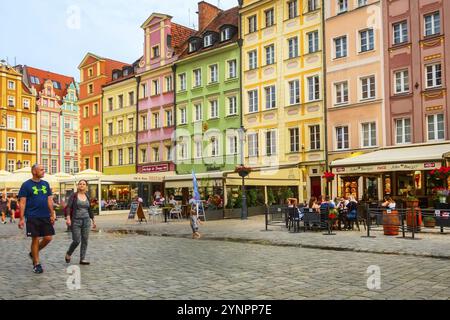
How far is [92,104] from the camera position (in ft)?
160

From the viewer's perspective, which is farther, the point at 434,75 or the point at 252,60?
the point at 252,60

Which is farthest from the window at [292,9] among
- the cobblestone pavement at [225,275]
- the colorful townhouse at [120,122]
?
the cobblestone pavement at [225,275]

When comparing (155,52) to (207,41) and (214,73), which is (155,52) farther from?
(214,73)

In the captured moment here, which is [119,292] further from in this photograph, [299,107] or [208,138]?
[208,138]

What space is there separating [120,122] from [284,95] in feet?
61.7

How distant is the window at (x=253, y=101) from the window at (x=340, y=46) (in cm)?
633

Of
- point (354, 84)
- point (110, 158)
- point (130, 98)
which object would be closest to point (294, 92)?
point (354, 84)

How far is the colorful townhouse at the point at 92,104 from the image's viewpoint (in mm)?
47719

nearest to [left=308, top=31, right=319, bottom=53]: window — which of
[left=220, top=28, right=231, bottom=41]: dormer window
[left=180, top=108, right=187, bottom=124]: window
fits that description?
[left=220, top=28, right=231, bottom=41]: dormer window

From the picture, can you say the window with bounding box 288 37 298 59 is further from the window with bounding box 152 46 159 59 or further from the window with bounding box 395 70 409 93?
the window with bounding box 152 46 159 59

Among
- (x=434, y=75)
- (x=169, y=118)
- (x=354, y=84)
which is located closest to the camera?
(x=434, y=75)

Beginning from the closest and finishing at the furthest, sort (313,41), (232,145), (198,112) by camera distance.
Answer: (313,41)
(232,145)
(198,112)

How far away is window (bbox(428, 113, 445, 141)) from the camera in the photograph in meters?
24.2

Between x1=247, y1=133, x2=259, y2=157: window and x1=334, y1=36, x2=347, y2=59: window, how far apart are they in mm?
7484
